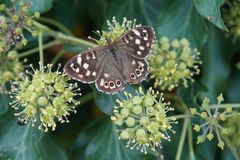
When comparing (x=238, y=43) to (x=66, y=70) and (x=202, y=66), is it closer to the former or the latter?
(x=202, y=66)

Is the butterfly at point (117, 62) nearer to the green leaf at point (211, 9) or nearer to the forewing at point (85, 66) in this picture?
the forewing at point (85, 66)

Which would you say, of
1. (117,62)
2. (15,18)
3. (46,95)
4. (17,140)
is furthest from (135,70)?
(17,140)

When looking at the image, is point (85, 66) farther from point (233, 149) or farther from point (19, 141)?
point (233, 149)

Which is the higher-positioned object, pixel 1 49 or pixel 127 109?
pixel 1 49

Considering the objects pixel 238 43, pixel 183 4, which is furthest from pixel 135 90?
pixel 238 43

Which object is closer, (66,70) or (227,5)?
(66,70)

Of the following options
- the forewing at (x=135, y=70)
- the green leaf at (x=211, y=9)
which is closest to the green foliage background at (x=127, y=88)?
the green leaf at (x=211, y=9)

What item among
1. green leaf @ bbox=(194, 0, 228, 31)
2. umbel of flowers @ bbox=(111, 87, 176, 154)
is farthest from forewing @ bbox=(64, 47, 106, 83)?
green leaf @ bbox=(194, 0, 228, 31)
